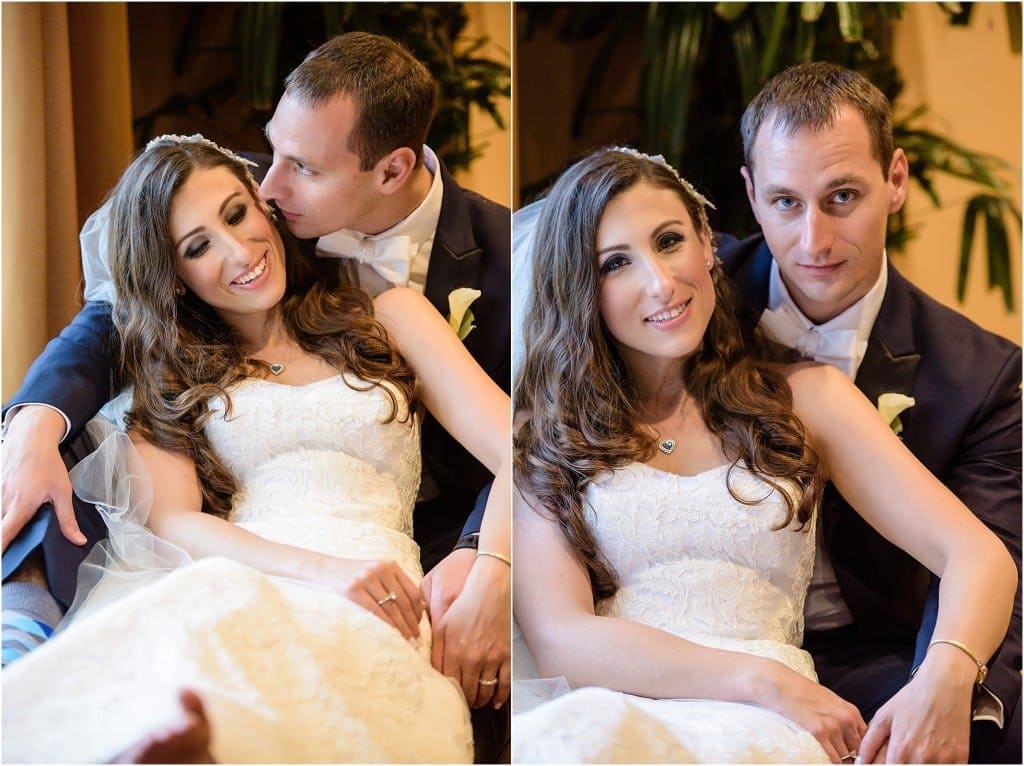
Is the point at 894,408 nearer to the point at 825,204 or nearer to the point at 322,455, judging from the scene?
the point at 825,204

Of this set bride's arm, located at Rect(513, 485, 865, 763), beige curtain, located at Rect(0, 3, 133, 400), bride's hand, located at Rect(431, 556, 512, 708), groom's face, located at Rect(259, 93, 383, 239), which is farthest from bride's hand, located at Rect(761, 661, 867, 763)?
beige curtain, located at Rect(0, 3, 133, 400)

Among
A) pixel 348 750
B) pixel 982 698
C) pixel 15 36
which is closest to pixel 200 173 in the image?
pixel 15 36

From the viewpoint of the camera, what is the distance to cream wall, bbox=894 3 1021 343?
76.9 inches

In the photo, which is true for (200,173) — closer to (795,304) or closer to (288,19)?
(288,19)

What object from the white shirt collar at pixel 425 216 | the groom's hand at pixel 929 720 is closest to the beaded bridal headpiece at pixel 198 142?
the white shirt collar at pixel 425 216

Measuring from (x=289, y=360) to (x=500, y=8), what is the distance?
74 centimetres

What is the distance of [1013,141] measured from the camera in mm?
1937

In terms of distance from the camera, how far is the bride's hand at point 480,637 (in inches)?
73.9

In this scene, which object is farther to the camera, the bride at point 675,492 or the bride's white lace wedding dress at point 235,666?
the bride at point 675,492

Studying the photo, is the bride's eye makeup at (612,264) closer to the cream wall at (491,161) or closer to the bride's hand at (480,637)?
the cream wall at (491,161)

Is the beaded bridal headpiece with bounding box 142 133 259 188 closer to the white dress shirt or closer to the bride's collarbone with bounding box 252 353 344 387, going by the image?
the bride's collarbone with bounding box 252 353 344 387

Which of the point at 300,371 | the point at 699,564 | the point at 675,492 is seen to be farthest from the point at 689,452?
the point at 300,371

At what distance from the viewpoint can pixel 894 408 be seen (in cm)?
193

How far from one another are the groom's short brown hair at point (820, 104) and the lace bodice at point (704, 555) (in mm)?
575
